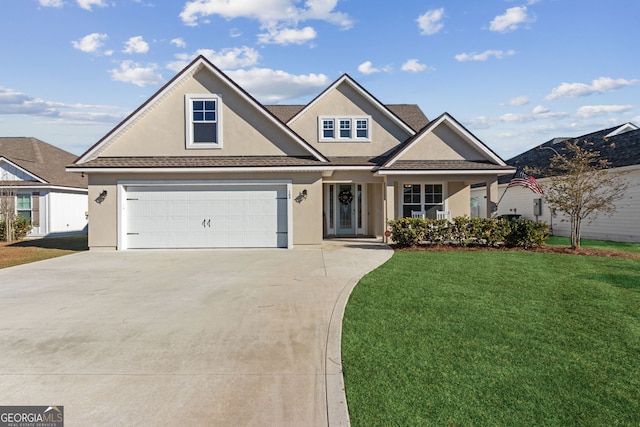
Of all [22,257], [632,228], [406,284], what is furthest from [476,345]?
[632,228]

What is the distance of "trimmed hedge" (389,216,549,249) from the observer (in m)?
13.7

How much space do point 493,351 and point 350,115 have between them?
14.8m

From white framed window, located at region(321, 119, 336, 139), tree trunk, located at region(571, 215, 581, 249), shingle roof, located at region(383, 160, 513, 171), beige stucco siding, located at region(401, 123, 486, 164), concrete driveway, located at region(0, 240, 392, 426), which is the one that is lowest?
concrete driveway, located at region(0, 240, 392, 426)

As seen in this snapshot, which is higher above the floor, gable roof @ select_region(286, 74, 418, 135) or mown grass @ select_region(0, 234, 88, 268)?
gable roof @ select_region(286, 74, 418, 135)

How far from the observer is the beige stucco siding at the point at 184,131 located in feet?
49.2

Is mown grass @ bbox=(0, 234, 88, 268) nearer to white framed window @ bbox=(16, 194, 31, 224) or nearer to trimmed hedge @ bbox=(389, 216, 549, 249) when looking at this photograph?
white framed window @ bbox=(16, 194, 31, 224)

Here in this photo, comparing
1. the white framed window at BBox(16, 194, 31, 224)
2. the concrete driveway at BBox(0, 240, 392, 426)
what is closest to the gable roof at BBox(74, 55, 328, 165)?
the concrete driveway at BBox(0, 240, 392, 426)

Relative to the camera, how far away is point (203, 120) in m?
15.2

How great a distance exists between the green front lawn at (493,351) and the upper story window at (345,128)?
1060cm

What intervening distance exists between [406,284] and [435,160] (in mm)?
9601

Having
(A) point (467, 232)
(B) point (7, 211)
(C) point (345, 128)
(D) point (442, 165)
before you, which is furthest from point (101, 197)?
(A) point (467, 232)

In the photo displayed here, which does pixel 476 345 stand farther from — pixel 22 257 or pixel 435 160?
pixel 22 257

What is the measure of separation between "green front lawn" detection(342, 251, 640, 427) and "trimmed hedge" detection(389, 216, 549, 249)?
16.3 ft

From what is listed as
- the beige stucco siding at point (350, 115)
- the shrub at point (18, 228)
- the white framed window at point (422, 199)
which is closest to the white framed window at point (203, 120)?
the beige stucco siding at point (350, 115)
